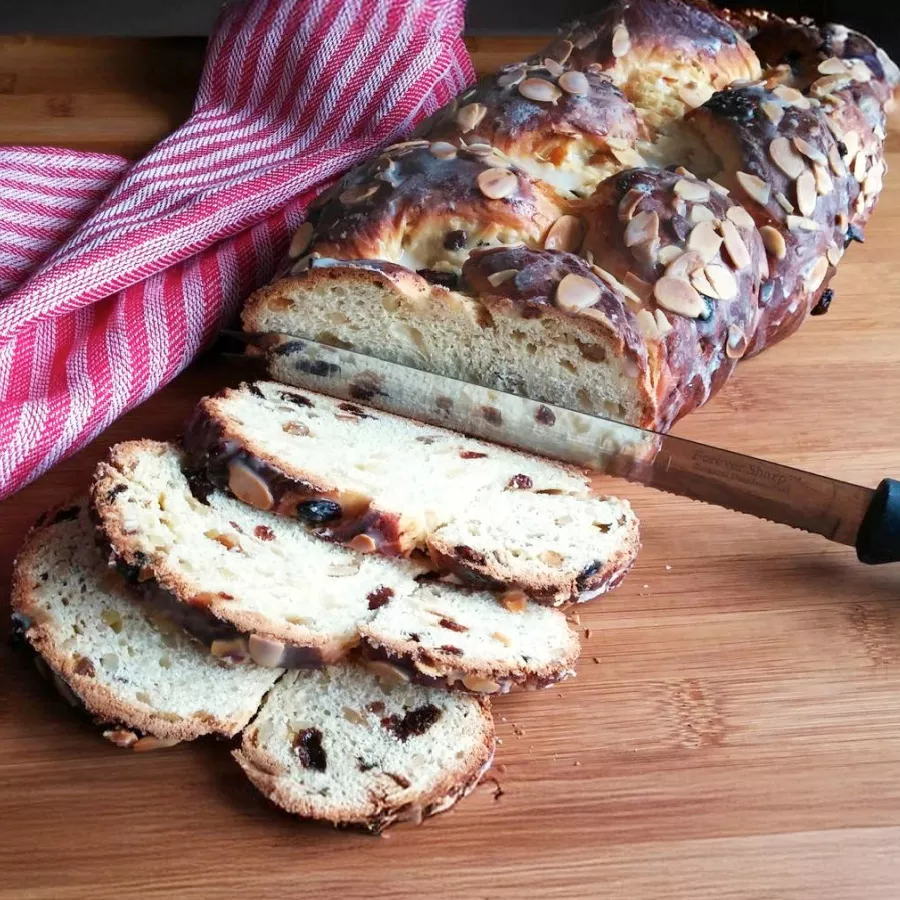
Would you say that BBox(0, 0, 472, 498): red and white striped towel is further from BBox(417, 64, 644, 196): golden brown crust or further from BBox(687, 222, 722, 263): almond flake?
BBox(687, 222, 722, 263): almond flake

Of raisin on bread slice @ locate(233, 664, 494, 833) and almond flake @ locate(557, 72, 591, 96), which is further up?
almond flake @ locate(557, 72, 591, 96)

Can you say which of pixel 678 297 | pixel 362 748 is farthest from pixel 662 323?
pixel 362 748

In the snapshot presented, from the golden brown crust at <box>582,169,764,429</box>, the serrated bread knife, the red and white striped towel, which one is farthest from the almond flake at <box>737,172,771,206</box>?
the red and white striped towel

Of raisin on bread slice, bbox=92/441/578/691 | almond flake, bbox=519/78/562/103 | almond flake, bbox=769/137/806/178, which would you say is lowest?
raisin on bread slice, bbox=92/441/578/691

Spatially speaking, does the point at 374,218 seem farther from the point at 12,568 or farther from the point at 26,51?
the point at 26,51

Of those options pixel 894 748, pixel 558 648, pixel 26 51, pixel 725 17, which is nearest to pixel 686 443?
pixel 558 648

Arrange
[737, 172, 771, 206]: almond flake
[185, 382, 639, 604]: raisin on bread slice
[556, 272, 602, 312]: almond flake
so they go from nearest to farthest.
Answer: [185, 382, 639, 604]: raisin on bread slice → [556, 272, 602, 312]: almond flake → [737, 172, 771, 206]: almond flake
